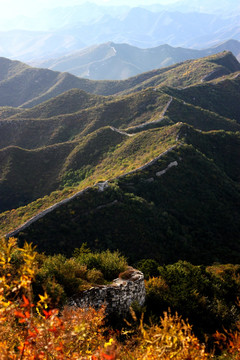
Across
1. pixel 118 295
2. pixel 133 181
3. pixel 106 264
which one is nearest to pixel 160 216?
pixel 133 181

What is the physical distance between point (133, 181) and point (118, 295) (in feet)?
99.1

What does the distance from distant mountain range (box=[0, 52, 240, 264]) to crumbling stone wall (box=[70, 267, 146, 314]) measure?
47.1ft

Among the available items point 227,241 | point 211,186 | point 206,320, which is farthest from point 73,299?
point 211,186

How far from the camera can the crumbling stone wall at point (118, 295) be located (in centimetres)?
1602

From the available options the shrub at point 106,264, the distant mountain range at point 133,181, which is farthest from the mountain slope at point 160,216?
the shrub at point 106,264

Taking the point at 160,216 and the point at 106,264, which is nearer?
the point at 106,264

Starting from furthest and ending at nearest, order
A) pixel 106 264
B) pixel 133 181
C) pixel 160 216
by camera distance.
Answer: pixel 133 181
pixel 160 216
pixel 106 264

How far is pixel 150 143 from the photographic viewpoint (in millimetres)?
61188

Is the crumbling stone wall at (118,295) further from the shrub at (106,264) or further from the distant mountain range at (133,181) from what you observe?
the distant mountain range at (133,181)

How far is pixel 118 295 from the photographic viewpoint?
17062mm

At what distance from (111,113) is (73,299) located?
8177 cm

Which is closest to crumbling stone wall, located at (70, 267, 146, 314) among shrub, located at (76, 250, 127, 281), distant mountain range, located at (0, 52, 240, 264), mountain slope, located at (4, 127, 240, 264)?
shrub, located at (76, 250, 127, 281)

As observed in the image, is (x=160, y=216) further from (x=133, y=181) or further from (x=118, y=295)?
(x=118, y=295)

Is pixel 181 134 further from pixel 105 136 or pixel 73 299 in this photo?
pixel 73 299
